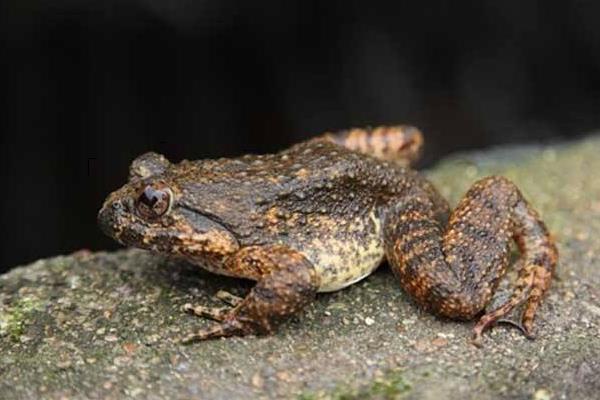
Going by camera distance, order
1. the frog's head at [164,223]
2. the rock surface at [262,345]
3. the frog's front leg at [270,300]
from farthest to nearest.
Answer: the frog's head at [164,223] → the frog's front leg at [270,300] → the rock surface at [262,345]

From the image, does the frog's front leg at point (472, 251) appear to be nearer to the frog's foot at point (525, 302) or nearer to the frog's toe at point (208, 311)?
the frog's foot at point (525, 302)

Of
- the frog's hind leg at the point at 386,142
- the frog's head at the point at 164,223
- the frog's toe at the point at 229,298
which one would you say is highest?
the frog's hind leg at the point at 386,142

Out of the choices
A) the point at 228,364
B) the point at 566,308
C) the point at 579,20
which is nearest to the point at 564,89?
the point at 579,20

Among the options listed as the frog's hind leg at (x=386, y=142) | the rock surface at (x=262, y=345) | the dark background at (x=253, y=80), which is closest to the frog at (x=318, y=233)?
the rock surface at (x=262, y=345)

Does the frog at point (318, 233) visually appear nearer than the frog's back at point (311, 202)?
Yes

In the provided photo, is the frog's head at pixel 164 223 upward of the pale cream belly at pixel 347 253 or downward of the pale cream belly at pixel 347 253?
upward

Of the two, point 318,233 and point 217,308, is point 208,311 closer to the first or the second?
point 217,308

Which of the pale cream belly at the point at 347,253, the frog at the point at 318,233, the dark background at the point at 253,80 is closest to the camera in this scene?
the frog at the point at 318,233

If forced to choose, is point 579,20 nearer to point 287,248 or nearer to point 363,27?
point 363,27
